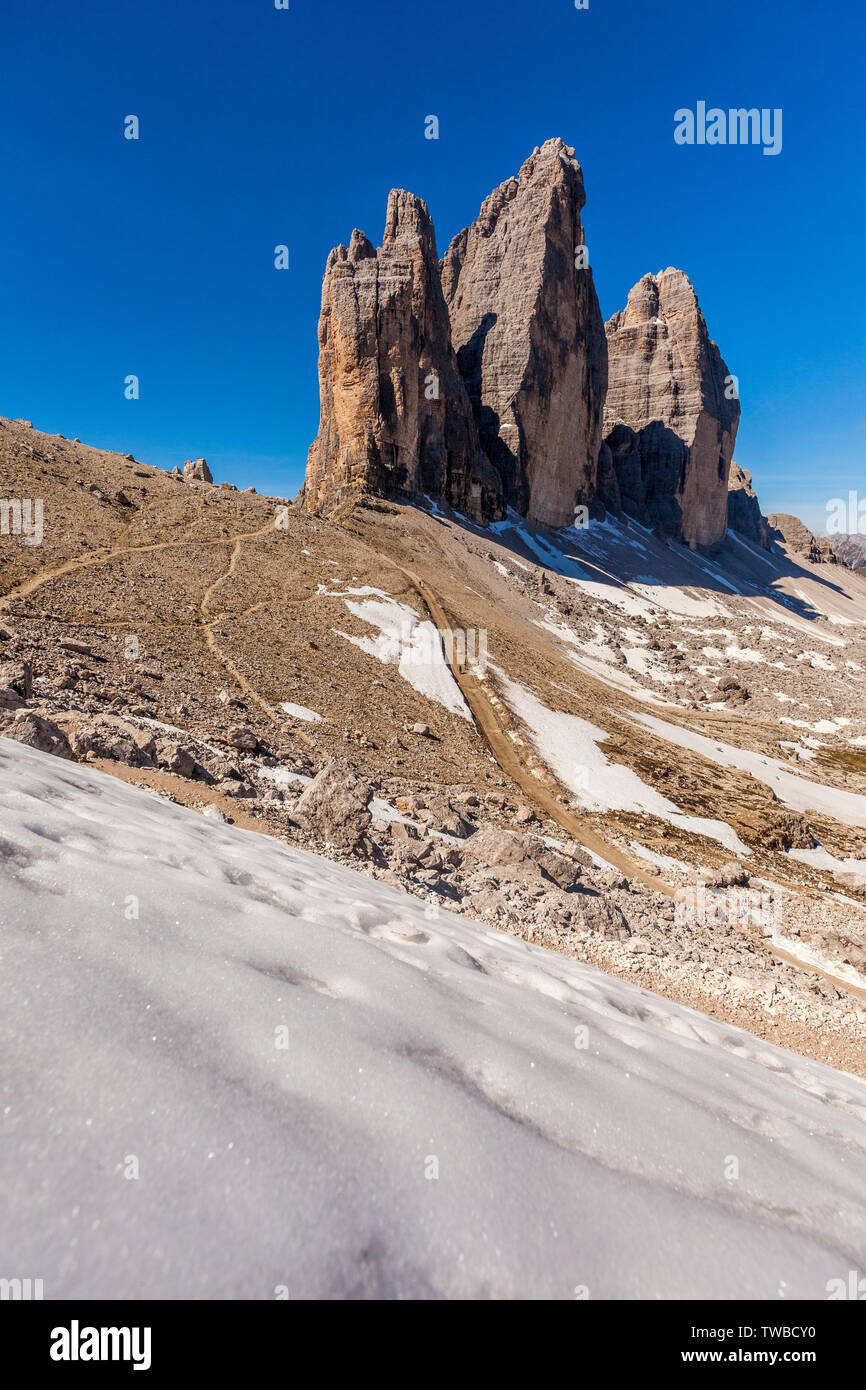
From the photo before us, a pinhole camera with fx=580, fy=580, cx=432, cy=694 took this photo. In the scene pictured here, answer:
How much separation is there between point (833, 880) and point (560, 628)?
28.9 meters

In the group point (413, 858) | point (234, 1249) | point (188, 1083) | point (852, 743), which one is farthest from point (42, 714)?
point (852, 743)

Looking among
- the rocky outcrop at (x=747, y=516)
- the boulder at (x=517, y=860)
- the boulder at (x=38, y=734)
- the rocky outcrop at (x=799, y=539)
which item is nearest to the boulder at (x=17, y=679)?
the boulder at (x=38, y=734)

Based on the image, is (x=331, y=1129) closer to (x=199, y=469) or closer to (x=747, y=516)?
(x=199, y=469)

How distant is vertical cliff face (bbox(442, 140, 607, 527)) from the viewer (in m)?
69.1

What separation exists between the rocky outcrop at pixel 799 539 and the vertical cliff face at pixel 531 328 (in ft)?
259

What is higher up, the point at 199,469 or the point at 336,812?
the point at 199,469

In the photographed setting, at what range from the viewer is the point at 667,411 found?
3728 inches

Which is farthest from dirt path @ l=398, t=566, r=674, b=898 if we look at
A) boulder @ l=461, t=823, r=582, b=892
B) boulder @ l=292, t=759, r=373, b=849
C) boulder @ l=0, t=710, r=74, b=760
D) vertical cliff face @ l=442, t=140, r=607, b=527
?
vertical cliff face @ l=442, t=140, r=607, b=527

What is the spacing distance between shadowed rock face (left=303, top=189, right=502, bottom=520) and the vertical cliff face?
11.3 m

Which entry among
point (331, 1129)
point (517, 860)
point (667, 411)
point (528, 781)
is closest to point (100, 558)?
point (528, 781)

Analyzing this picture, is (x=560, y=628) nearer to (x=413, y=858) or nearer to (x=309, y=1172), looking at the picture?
(x=413, y=858)

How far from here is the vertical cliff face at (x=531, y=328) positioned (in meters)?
69.1

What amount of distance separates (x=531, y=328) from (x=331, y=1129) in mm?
80670
